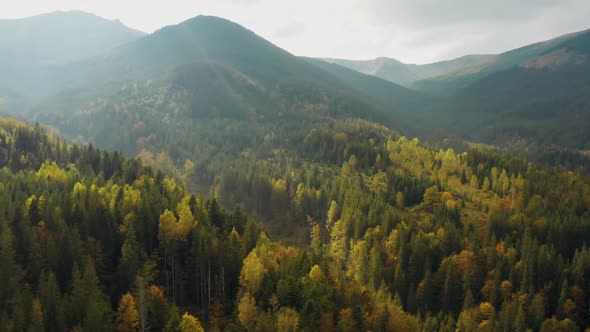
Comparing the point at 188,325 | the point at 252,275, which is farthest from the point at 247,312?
the point at 188,325

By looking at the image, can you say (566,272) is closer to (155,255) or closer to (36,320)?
(155,255)

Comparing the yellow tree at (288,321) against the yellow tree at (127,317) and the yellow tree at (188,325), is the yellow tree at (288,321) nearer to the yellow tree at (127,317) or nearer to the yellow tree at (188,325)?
the yellow tree at (188,325)

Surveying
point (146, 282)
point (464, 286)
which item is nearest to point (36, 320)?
point (146, 282)

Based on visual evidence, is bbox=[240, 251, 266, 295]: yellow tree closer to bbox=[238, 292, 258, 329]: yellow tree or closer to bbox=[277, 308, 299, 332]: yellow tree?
bbox=[238, 292, 258, 329]: yellow tree

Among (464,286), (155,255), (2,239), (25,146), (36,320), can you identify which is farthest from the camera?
(25,146)

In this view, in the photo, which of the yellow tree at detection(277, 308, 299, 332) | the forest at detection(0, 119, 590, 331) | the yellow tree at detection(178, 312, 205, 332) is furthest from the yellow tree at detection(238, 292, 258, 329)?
the yellow tree at detection(178, 312, 205, 332)

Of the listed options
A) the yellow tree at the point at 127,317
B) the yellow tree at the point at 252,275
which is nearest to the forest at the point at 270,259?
the yellow tree at the point at 127,317

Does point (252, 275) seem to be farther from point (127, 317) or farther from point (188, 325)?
point (127, 317)
